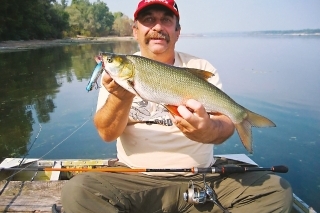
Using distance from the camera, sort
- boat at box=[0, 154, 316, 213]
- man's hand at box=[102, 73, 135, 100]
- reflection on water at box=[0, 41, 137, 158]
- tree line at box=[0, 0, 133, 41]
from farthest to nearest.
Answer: tree line at box=[0, 0, 133, 41], reflection on water at box=[0, 41, 137, 158], boat at box=[0, 154, 316, 213], man's hand at box=[102, 73, 135, 100]

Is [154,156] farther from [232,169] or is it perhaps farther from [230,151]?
[230,151]

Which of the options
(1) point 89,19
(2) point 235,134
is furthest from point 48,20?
(2) point 235,134

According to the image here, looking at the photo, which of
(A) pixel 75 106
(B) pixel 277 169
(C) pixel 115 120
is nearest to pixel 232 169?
(B) pixel 277 169

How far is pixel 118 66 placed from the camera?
226 cm

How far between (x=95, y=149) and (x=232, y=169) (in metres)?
3.27

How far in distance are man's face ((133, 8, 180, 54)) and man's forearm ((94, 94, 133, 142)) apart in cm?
75

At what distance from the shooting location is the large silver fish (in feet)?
7.45

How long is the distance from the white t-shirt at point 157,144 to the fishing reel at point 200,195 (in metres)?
0.21

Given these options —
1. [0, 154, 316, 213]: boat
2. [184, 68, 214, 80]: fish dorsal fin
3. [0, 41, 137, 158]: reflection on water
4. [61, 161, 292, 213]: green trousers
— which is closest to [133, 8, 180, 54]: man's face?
[184, 68, 214, 80]: fish dorsal fin

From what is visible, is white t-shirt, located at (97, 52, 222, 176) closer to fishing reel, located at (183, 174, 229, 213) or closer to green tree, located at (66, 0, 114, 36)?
fishing reel, located at (183, 174, 229, 213)

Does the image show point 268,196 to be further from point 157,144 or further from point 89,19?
point 89,19

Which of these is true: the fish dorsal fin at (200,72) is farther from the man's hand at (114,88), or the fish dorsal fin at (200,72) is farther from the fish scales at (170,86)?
the man's hand at (114,88)

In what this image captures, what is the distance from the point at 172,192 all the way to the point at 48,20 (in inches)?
2516

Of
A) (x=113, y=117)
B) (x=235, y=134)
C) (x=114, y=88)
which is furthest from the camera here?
(x=235, y=134)
